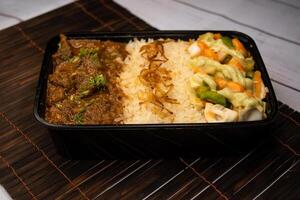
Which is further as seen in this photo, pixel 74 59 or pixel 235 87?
pixel 74 59

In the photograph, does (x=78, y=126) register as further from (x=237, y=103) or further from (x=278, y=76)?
(x=278, y=76)

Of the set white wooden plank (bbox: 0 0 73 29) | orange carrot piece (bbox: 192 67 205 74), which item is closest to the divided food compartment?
orange carrot piece (bbox: 192 67 205 74)

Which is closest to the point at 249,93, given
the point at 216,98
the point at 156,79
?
the point at 216,98

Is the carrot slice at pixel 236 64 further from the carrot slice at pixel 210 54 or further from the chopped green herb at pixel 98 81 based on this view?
the chopped green herb at pixel 98 81

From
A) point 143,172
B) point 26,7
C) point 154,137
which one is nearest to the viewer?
point 154,137

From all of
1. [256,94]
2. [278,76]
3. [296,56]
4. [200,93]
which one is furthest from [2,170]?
[296,56]

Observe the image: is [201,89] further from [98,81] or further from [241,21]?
[241,21]
